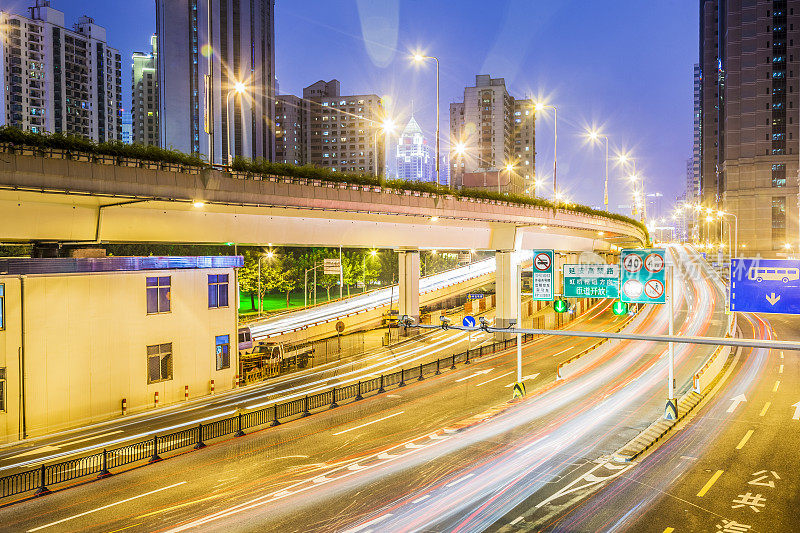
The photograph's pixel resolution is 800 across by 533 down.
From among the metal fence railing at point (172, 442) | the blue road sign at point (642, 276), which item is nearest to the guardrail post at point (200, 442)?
the metal fence railing at point (172, 442)

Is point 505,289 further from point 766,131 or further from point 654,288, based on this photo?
point 766,131

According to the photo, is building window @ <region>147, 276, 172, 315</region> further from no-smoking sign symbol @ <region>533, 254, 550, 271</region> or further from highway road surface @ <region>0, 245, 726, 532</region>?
no-smoking sign symbol @ <region>533, 254, 550, 271</region>

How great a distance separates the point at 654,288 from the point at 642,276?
68cm

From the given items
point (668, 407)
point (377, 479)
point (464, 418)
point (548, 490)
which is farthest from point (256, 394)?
point (668, 407)

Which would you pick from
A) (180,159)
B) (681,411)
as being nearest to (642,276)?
(681,411)

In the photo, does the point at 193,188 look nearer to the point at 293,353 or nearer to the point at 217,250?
the point at 293,353

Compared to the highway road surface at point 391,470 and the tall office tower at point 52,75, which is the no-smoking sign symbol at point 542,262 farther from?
the tall office tower at point 52,75

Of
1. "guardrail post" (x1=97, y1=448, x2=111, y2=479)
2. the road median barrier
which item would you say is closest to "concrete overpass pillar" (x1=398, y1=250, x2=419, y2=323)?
the road median barrier

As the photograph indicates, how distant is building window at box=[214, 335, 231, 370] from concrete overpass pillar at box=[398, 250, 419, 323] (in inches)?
871

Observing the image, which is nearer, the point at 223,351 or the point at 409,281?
the point at 223,351

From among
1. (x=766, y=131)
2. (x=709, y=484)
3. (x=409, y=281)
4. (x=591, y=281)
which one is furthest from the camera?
(x=766, y=131)

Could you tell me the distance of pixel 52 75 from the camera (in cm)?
14762

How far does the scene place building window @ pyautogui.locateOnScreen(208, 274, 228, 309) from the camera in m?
33.6

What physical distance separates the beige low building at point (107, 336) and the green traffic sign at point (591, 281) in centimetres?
1973
